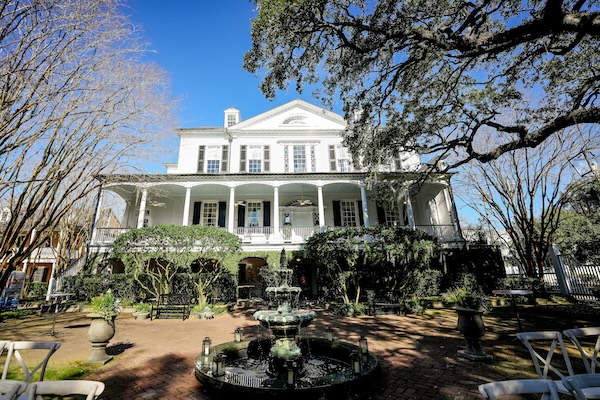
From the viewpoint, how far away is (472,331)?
616cm

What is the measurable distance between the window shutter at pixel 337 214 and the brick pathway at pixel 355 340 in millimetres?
8928

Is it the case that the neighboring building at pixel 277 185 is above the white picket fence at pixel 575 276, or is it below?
above

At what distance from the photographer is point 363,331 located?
9.20 meters

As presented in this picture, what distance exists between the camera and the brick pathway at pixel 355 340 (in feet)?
16.0

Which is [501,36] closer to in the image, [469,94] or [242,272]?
[469,94]

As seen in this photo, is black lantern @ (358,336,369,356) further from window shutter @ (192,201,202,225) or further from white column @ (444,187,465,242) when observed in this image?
window shutter @ (192,201,202,225)

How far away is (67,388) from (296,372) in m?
4.34

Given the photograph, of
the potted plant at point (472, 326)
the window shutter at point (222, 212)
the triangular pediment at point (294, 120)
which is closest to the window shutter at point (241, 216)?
the window shutter at point (222, 212)

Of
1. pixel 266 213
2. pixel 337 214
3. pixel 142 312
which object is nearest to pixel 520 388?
pixel 142 312

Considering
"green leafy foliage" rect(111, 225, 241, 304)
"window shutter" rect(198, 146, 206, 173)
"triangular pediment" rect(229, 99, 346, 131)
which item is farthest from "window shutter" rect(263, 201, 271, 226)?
"triangular pediment" rect(229, 99, 346, 131)

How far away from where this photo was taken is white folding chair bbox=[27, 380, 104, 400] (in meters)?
2.19

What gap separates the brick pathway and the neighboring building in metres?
8.62

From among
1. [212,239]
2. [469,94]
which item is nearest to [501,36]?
[469,94]

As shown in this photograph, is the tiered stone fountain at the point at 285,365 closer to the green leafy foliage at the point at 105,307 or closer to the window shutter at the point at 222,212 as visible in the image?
the green leafy foliage at the point at 105,307
